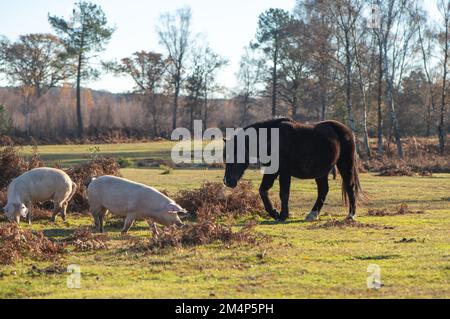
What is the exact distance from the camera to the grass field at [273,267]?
8164 millimetres

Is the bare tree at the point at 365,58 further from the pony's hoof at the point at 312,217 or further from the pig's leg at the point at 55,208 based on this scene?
the pig's leg at the point at 55,208

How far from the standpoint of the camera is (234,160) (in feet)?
53.1

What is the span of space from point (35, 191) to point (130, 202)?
314 cm

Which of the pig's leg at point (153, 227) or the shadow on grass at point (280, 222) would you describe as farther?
the shadow on grass at point (280, 222)

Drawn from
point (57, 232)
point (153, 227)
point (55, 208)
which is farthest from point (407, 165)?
point (57, 232)

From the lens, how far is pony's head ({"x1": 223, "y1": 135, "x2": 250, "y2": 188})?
16078mm

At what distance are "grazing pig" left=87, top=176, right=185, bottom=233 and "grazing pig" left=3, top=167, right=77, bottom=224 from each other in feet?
5.74

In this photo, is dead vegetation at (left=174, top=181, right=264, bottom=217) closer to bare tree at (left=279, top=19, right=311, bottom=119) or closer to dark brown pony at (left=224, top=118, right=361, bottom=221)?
dark brown pony at (left=224, top=118, right=361, bottom=221)

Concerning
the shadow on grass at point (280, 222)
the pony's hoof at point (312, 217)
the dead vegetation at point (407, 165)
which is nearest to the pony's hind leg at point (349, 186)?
the pony's hoof at point (312, 217)

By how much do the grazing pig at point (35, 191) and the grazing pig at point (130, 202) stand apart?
1749 millimetres

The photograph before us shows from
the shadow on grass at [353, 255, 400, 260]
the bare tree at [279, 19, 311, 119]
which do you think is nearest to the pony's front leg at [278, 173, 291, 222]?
the shadow on grass at [353, 255, 400, 260]
